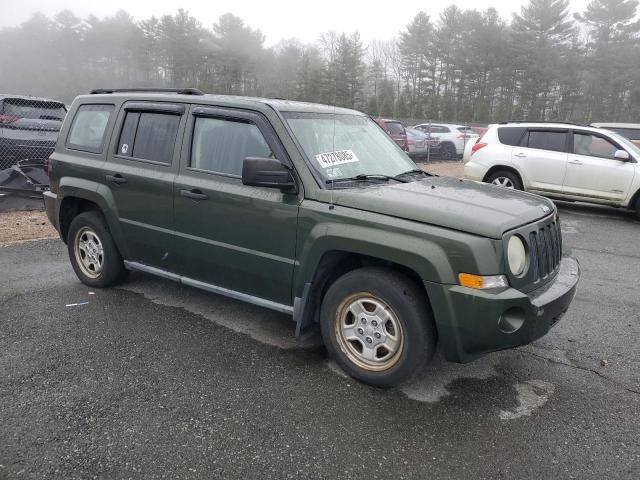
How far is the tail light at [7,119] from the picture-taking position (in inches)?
366

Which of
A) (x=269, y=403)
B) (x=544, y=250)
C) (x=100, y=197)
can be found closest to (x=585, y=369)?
(x=544, y=250)

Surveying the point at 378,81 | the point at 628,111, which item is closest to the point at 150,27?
the point at 378,81

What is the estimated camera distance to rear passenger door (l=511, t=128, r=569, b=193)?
9750 mm

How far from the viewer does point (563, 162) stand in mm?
9672

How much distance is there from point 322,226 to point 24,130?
848cm

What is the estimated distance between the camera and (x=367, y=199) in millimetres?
3273

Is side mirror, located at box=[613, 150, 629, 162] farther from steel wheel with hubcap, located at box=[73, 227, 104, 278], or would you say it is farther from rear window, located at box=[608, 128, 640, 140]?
steel wheel with hubcap, located at box=[73, 227, 104, 278]

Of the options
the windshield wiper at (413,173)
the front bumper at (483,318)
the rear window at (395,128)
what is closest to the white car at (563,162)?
the windshield wiper at (413,173)

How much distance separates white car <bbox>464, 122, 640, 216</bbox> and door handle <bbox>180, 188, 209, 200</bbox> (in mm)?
6597

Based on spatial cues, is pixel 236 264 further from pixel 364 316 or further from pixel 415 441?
pixel 415 441

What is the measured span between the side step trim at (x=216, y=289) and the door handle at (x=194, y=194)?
27.6 inches

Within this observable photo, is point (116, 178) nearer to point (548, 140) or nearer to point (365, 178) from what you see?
point (365, 178)

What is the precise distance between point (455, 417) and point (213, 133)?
2.66 m

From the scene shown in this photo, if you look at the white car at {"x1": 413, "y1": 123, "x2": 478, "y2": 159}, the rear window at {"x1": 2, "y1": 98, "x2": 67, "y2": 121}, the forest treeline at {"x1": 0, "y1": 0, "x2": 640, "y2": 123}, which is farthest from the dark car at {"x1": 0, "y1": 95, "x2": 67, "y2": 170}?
the forest treeline at {"x1": 0, "y1": 0, "x2": 640, "y2": 123}
